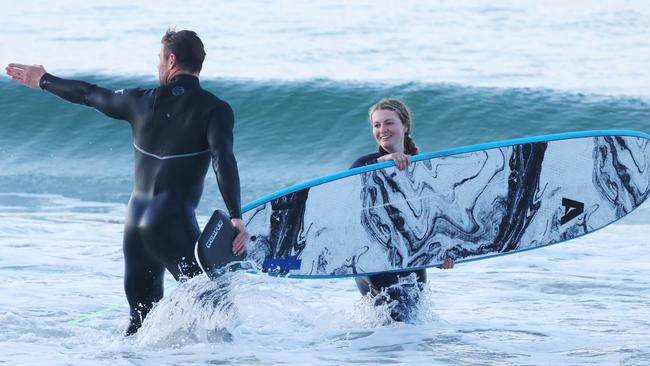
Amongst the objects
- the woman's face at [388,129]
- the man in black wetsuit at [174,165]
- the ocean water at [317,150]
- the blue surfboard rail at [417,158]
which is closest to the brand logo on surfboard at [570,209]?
the blue surfboard rail at [417,158]

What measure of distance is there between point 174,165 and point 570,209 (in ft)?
7.24

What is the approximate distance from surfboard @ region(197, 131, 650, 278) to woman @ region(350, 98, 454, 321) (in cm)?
5

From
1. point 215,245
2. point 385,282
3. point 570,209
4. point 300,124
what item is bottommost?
point 385,282

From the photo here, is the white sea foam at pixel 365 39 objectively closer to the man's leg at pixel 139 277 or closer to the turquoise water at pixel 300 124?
the turquoise water at pixel 300 124

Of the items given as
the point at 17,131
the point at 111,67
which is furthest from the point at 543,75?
the point at 17,131

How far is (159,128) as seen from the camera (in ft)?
13.4

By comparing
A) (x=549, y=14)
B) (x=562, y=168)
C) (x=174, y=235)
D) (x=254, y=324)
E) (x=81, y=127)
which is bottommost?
(x=254, y=324)

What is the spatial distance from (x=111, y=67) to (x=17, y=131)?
13.5ft

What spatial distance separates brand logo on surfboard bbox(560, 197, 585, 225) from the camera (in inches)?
207

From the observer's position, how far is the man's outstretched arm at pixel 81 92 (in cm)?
422

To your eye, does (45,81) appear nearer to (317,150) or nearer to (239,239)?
(239,239)

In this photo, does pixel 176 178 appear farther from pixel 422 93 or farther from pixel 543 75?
pixel 543 75

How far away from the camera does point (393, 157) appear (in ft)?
15.7

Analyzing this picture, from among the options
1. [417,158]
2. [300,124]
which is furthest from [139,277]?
[300,124]
